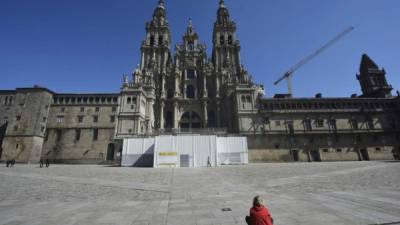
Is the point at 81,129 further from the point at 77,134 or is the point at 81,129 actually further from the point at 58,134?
the point at 58,134

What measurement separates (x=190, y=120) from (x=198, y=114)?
9.01ft

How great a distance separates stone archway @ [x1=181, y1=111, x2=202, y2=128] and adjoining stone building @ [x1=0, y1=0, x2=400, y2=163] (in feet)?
0.89

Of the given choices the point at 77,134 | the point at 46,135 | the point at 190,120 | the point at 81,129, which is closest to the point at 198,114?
the point at 190,120

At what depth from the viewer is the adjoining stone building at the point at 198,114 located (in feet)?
140

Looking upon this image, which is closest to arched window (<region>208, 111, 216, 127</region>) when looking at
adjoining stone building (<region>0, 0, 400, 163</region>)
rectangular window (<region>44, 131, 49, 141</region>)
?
adjoining stone building (<region>0, 0, 400, 163</region>)

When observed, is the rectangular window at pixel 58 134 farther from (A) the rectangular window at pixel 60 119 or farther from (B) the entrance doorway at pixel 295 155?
(B) the entrance doorway at pixel 295 155

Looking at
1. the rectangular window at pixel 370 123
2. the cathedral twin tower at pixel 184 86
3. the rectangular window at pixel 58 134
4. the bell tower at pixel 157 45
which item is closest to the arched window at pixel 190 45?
the cathedral twin tower at pixel 184 86

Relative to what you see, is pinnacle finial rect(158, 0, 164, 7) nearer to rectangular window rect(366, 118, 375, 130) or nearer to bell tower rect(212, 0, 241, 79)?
bell tower rect(212, 0, 241, 79)

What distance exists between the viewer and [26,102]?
49.5 metres

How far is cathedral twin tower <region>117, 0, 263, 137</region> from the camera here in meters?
44.9

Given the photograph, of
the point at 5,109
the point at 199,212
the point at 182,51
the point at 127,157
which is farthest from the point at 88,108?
the point at 199,212

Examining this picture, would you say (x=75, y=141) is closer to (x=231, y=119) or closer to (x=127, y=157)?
(x=127, y=157)

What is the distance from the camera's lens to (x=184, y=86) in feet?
176

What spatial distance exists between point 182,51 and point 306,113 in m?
38.6
